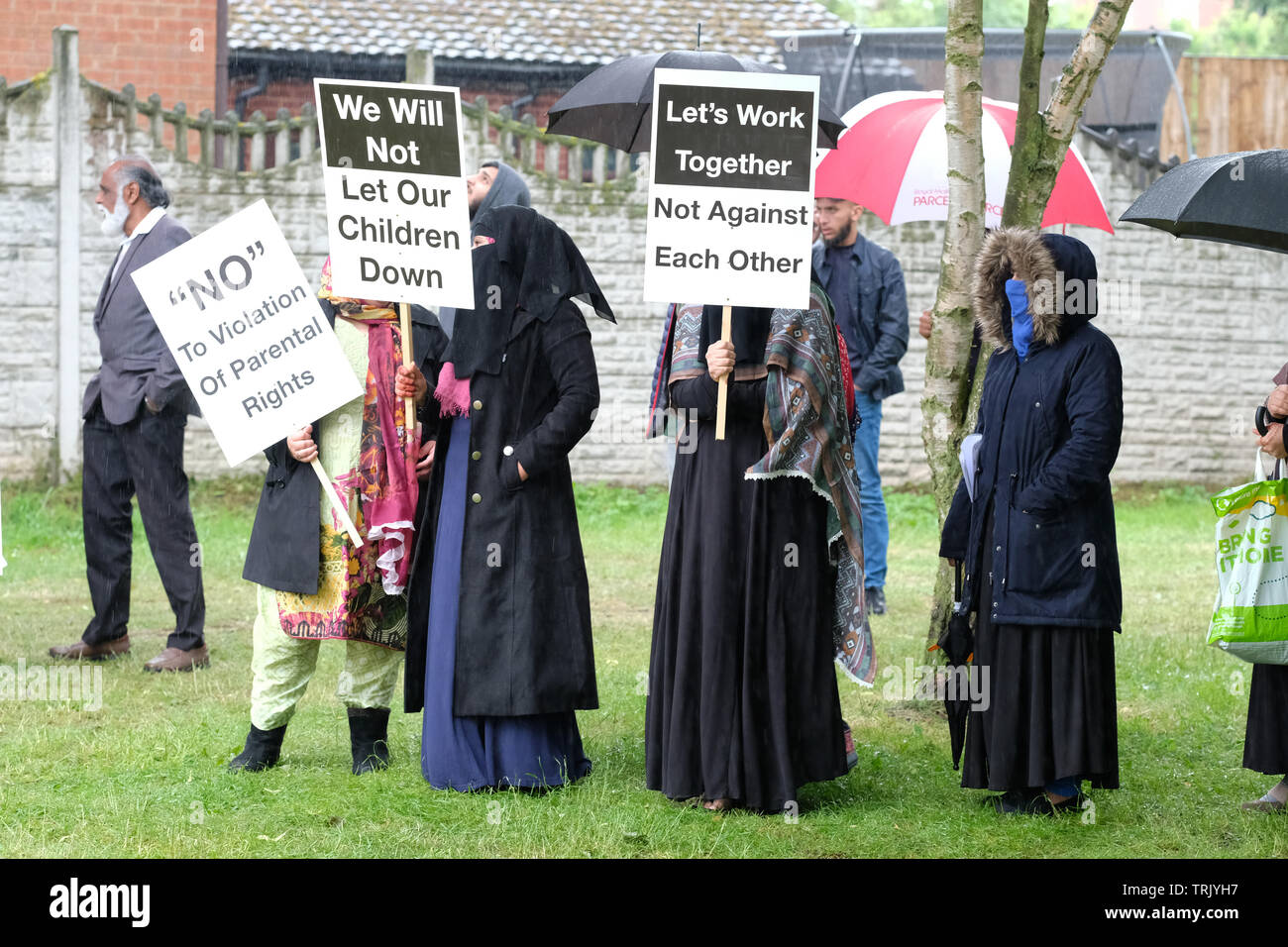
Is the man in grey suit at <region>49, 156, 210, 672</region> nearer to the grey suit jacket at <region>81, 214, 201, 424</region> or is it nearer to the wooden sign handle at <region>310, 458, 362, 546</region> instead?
the grey suit jacket at <region>81, 214, 201, 424</region>

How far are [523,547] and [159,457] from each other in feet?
10.0

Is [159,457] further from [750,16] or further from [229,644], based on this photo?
A: [750,16]

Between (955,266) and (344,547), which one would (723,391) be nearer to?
(344,547)

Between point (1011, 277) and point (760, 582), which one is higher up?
point (1011, 277)

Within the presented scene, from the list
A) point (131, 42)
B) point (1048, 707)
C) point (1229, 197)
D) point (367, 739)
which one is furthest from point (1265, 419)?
point (131, 42)

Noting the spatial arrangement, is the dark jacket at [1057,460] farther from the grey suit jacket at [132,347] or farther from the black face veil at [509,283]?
the grey suit jacket at [132,347]

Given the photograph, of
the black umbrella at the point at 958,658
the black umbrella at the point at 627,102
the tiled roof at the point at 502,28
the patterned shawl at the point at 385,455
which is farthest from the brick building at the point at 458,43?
the black umbrella at the point at 958,658

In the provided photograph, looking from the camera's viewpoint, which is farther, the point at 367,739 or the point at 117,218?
the point at 117,218

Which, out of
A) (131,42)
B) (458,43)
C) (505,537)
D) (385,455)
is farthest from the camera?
(458,43)

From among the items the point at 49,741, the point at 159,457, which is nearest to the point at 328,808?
the point at 49,741

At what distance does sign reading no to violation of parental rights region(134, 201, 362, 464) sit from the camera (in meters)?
5.76

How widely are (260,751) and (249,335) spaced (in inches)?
61.0

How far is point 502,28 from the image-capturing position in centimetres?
2120

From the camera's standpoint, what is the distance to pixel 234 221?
580cm
